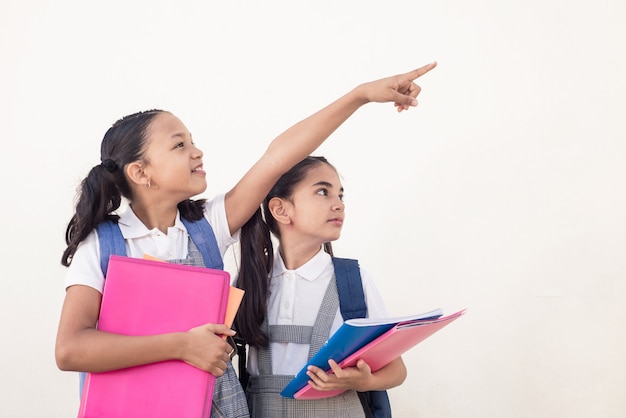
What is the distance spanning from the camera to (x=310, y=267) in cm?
168

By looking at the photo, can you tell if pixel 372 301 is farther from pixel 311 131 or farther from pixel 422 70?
pixel 422 70

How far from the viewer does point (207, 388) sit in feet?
4.38

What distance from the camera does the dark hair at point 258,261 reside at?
160 cm

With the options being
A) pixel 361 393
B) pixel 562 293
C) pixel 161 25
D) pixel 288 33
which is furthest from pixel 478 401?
pixel 161 25

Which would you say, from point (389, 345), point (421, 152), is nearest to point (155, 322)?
point (389, 345)

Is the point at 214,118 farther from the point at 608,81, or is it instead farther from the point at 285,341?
the point at 608,81

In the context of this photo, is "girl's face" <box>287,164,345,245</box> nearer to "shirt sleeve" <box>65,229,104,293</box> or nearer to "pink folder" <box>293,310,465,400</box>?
"pink folder" <box>293,310,465,400</box>

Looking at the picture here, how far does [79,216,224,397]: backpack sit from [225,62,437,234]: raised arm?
0.06 metres

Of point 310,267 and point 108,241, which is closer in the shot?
point 108,241

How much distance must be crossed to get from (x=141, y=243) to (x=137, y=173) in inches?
5.9

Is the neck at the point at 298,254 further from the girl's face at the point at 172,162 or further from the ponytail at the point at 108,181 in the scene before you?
the ponytail at the point at 108,181

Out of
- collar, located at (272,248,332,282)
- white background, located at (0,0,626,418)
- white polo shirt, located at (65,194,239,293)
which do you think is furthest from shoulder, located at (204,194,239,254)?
white background, located at (0,0,626,418)

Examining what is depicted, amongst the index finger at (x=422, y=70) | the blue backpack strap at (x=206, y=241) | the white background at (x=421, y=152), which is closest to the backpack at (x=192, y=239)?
the blue backpack strap at (x=206, y=241)

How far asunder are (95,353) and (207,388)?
0.21 meters
